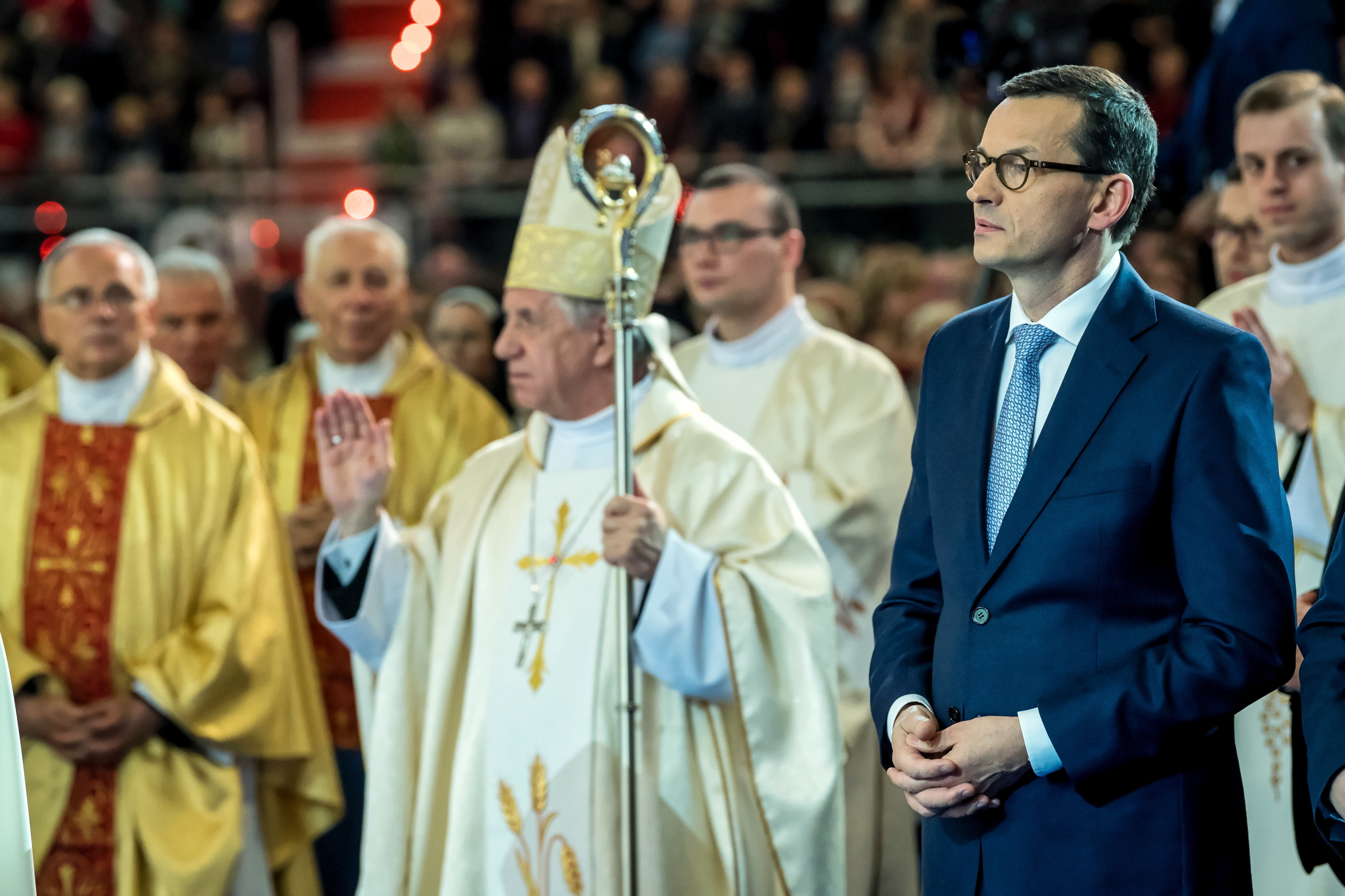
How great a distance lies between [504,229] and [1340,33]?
728 cm

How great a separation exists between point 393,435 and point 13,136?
10.5 metres

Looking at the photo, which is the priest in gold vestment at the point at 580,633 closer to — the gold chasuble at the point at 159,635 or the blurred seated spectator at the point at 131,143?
the gold chasuble at the point at 159,635

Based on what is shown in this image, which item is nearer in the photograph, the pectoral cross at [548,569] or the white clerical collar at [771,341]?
the pectoral cross at [548,569]

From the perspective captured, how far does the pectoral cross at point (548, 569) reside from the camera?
3.86 meters

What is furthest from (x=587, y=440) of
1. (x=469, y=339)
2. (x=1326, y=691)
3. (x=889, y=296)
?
(x=889, y=296)

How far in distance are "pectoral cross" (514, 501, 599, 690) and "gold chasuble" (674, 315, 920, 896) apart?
4.00ft

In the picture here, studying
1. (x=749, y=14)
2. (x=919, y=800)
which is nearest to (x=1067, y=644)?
(x=919, y=800)

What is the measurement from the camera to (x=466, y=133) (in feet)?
44.3

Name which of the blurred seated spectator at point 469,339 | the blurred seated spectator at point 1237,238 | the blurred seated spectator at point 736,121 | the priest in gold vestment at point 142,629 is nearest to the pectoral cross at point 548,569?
the priest in gold vestment at point 142,629

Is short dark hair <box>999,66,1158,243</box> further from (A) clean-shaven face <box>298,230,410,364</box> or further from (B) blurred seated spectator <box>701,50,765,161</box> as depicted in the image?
(B) blurred seated spectator <box>701,50,765,161</box>

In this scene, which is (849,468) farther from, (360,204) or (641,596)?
(360,204)

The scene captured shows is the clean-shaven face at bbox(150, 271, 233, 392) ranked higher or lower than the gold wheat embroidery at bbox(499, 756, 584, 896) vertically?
higher

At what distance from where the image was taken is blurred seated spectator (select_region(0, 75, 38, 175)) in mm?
14242

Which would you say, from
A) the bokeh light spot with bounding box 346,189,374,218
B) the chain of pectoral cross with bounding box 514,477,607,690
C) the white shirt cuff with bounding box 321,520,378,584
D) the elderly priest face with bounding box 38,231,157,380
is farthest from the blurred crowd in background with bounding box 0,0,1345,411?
the white shirt cuff with bounding box 321,520,378,584
